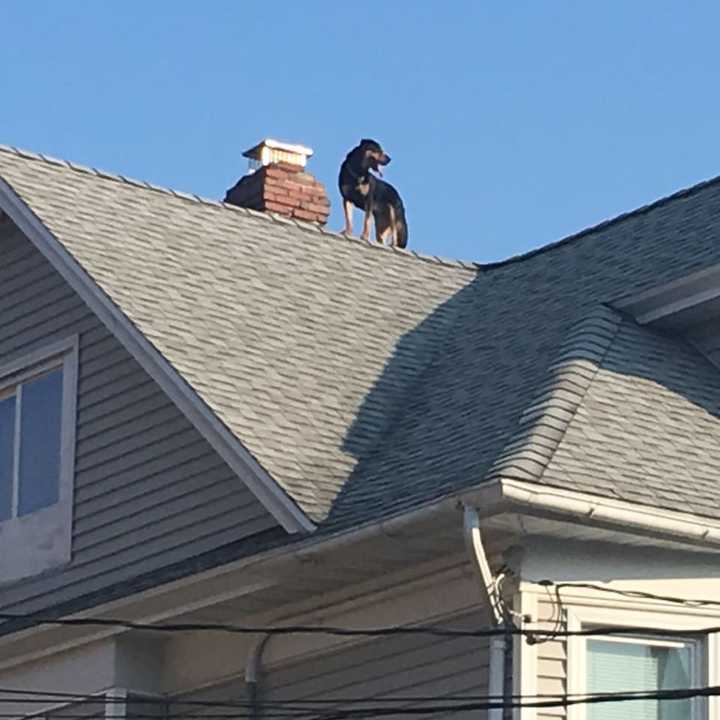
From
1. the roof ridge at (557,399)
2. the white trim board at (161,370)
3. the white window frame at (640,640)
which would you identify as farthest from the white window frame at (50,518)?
the white window frame at (640,640)

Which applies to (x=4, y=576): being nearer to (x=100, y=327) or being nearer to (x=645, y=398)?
(x=100, y=327)

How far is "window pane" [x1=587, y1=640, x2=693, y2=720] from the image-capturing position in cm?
1226

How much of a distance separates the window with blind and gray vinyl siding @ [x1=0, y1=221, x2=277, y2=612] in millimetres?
2222

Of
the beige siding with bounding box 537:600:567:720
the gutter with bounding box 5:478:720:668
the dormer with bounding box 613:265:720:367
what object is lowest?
the beige siding with bounding box 537:600:567:720

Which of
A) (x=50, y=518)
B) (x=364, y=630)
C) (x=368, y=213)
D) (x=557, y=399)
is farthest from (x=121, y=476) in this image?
(x=368, y=213)

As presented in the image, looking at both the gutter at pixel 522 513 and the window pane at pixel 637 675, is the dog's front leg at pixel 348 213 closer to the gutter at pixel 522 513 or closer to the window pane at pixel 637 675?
the gutter at pixel 522 513

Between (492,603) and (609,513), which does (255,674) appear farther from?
(609,513)

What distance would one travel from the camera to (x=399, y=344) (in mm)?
16078

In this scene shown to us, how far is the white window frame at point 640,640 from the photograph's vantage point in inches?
476

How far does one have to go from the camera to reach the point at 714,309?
1427cm

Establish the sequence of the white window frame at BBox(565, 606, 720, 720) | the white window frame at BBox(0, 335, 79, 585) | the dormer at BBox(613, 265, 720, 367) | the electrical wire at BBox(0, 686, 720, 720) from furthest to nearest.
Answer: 1. the white window frame at BBox(0, 335, 79, 585)
2. the dormer at BBox(613, 265, 720, 367)
3. the white window frame at BBox(565, 606, 720, 720)
4. the electrical wire at BBox(0, 686, 720, 720)

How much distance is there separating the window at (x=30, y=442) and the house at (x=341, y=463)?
23mm

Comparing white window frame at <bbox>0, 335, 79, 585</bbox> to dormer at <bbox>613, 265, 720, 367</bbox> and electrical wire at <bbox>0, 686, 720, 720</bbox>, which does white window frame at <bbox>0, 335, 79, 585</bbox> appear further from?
dormer at <bbox>613, 265, 720, 367</bbox>

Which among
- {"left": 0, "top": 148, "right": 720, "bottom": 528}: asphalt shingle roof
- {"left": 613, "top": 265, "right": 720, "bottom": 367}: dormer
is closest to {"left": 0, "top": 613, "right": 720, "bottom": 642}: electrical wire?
{"left": 0, "top": 148, "right": 720, "bottom": 528}: asphalt shingle roof
